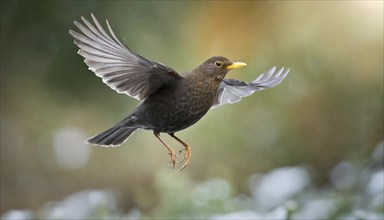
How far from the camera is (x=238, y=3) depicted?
5.50 metres

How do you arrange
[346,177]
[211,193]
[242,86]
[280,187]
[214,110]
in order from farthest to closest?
[214,110] < [346,177] < [211,193] < [280,187] < [242,86]

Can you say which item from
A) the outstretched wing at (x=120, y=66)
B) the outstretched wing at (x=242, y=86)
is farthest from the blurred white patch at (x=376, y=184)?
the outstretched wing at (x=120, y=66)

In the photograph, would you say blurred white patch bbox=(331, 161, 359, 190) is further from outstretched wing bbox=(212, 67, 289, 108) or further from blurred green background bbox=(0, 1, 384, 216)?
outstretched wing bbox=(212, 67, 289, 108)

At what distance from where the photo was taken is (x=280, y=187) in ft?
10.9

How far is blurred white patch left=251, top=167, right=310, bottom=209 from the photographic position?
328 centimetres

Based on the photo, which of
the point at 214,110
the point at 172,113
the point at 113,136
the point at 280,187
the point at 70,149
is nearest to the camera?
the point at 172,113

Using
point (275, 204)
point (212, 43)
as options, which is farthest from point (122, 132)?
point (212, 43)

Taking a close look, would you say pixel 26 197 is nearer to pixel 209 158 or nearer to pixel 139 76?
pixel 209 158

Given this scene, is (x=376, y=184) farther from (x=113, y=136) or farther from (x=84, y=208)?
(x=113, y=136)

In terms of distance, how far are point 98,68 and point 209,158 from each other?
13.1 feet

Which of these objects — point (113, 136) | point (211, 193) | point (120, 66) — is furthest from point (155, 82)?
point (211, 193)

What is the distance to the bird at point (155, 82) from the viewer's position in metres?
1.38

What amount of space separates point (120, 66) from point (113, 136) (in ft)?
0.78

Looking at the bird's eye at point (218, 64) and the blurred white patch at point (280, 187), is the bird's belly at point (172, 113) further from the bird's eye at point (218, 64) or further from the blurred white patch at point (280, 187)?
the blurred white patch at point (280, 187)
